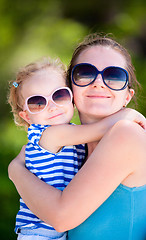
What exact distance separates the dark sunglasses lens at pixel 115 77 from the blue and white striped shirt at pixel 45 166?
467mm

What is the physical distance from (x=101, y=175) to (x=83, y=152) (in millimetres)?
735

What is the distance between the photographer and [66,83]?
2.31 metres

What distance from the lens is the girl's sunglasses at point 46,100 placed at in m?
2.15

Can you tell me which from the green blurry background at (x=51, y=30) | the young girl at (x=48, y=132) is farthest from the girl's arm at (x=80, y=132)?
the green blurry background at (x=51, y=30)

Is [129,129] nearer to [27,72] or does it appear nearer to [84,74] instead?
[84,74]

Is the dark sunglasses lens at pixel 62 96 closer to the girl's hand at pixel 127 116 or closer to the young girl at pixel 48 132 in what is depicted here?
the young girl at pixel 48 132

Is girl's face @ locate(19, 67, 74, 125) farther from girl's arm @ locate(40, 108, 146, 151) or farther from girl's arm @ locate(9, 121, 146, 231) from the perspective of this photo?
girl's arm @ locate(9, 121, 146, 231)

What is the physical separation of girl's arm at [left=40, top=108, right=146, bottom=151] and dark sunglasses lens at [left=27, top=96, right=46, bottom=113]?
0.53 feet

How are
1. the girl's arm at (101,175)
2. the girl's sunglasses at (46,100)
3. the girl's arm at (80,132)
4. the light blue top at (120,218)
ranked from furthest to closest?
1. the girl's sunglasses at (46,100)
2. the girl's arm at (80,132)
3. the light blue top at (120,218)
4. the girl's arm at (101,175)

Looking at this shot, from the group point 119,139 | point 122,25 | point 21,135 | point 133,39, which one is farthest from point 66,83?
point 133,39

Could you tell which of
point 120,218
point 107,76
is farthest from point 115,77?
point 120,218

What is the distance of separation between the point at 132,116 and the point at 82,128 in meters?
0.30

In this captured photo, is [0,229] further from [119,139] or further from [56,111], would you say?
[119,139]

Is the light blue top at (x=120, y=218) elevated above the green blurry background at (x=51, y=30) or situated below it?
below
